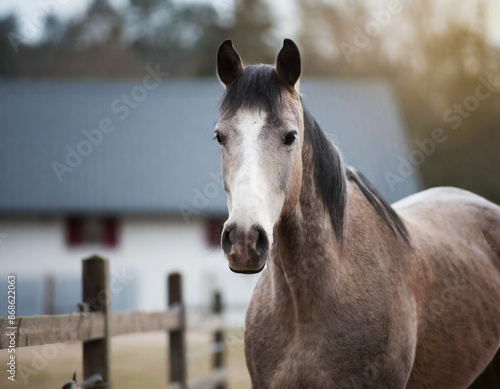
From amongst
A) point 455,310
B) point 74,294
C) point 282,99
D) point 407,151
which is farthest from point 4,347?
point 407,151

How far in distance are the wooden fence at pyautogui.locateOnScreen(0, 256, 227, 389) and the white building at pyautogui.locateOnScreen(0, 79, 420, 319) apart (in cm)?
1129

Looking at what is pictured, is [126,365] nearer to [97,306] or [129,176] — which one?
[97,306]

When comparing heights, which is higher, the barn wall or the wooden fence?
the barn wall

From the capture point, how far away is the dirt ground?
4.91 meters

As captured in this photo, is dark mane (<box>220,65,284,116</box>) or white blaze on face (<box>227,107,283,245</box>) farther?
dark mane (<box>220,65,284,116</box>)

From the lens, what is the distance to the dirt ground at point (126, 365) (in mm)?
4914

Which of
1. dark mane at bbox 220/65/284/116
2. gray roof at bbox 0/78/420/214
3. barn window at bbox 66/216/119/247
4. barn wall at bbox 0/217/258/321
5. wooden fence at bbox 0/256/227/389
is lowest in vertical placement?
wooden fence at bbox 0/256/227/389

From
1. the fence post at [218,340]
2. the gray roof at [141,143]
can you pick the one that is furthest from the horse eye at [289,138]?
the gray roof at [141,143]

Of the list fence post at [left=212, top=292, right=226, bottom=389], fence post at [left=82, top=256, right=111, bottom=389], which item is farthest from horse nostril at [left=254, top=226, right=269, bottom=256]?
fence post at [left=212, top=292, right=226, bottom=389]

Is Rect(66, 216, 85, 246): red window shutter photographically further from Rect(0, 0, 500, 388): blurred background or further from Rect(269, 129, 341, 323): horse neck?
Rect(269, 129, 341, 323): horse neck

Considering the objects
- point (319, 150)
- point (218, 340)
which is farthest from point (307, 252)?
point (218, 340)

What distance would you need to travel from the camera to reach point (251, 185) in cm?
259

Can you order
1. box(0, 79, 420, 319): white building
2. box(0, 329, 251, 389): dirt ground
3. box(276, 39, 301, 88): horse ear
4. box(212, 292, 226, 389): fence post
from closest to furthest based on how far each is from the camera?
box(276, 39, 301, 88): horse ear → box(0, 329, 251, 389): dirt ground → box(212, 292, 226, 389): fence post → box(0, 79, 420, 319): white building

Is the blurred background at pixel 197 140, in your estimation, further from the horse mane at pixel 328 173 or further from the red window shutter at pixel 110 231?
the horse mane at pixel 328 173
